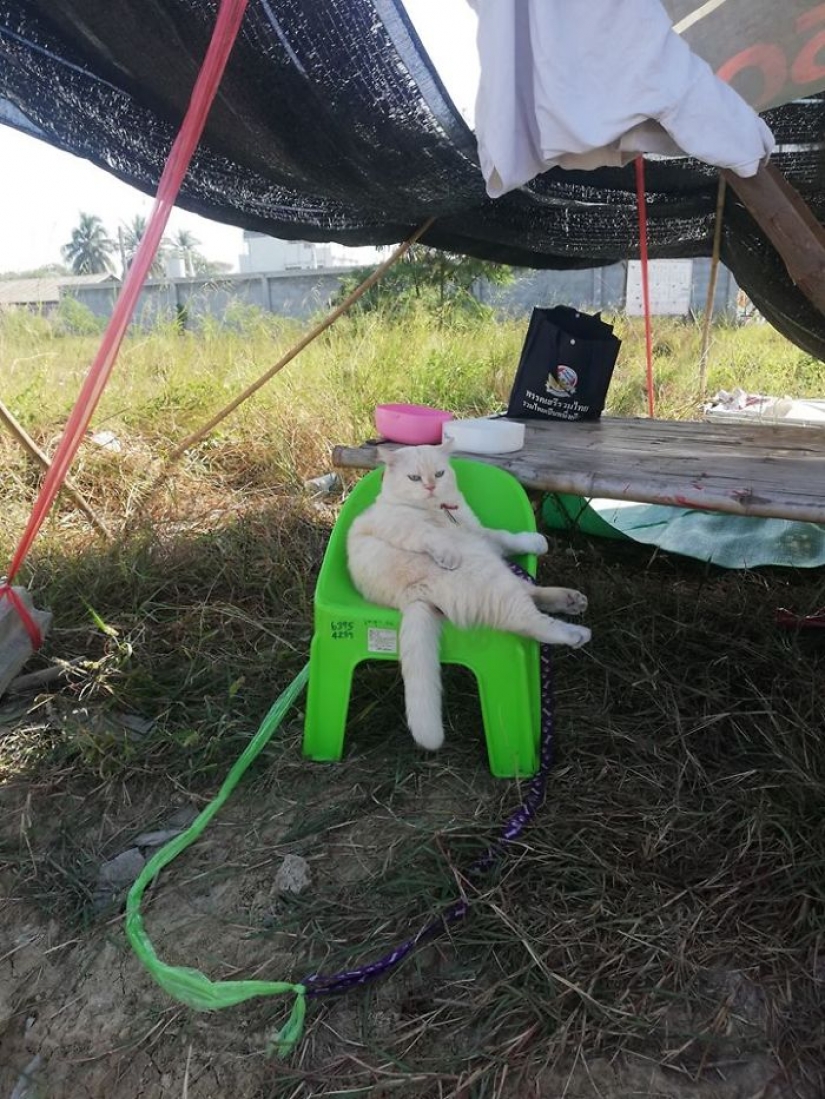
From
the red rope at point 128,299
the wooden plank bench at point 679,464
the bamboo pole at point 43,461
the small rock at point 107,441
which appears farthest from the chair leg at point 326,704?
the small rock at point 107,441

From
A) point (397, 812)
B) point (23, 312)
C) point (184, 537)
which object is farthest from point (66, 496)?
point (23, 312)

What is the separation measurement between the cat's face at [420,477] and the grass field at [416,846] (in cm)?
55

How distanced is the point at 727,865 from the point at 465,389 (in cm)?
383

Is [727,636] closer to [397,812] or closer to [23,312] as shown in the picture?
[397,812]

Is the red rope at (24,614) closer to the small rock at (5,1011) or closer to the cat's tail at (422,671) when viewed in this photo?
the small rock at (5,1011)

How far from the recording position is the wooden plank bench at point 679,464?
5.79ft

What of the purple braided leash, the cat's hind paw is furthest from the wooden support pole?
the cat's hind paw

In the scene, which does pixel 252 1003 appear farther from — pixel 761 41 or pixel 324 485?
pixel 761 41

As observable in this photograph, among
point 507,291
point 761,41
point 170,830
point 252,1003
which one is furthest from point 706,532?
point 507,291

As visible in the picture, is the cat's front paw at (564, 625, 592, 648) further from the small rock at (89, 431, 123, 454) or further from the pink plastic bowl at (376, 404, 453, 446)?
the small rock at (89, 431, 123, 454)

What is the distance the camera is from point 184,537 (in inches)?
119

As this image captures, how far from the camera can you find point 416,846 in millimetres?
1549

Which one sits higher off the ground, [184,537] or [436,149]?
[436,149]

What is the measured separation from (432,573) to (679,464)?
89 cm
